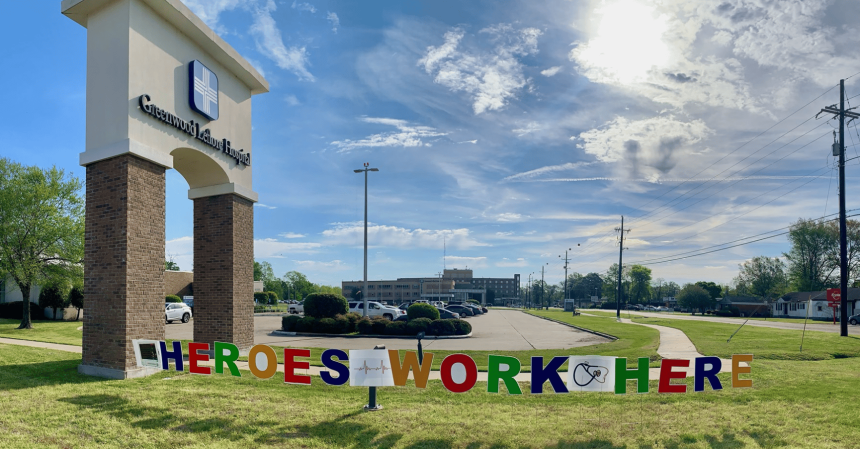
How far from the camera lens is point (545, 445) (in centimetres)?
708

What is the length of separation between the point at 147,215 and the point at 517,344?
14696mm

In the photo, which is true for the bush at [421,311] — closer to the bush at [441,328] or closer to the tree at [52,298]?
the bush at [441,328]

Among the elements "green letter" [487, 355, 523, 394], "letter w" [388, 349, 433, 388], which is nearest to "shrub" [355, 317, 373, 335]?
"letter w" [388, 349, 433, 388]

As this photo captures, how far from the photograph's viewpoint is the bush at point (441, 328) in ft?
77.2

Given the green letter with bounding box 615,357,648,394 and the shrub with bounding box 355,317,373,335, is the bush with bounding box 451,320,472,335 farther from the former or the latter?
the green letter with bounding box 615,357,648,394

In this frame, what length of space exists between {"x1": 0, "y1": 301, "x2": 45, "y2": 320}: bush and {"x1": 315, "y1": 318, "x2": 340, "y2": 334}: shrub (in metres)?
22.7

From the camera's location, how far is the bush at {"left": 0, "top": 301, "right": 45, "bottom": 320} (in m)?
33.4

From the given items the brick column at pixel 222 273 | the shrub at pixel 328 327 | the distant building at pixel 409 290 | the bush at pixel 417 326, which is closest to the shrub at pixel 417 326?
the bush at pixel 417 326

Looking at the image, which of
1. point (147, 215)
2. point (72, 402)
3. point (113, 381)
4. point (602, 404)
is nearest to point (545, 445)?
point (602, 404)

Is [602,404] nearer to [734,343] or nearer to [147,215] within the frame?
[147,215]

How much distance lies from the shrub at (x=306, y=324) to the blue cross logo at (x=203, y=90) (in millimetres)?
12463

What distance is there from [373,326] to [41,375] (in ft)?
45.9

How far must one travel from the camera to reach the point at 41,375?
11.8 m

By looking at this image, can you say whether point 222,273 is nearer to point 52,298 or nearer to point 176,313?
point 176,313
